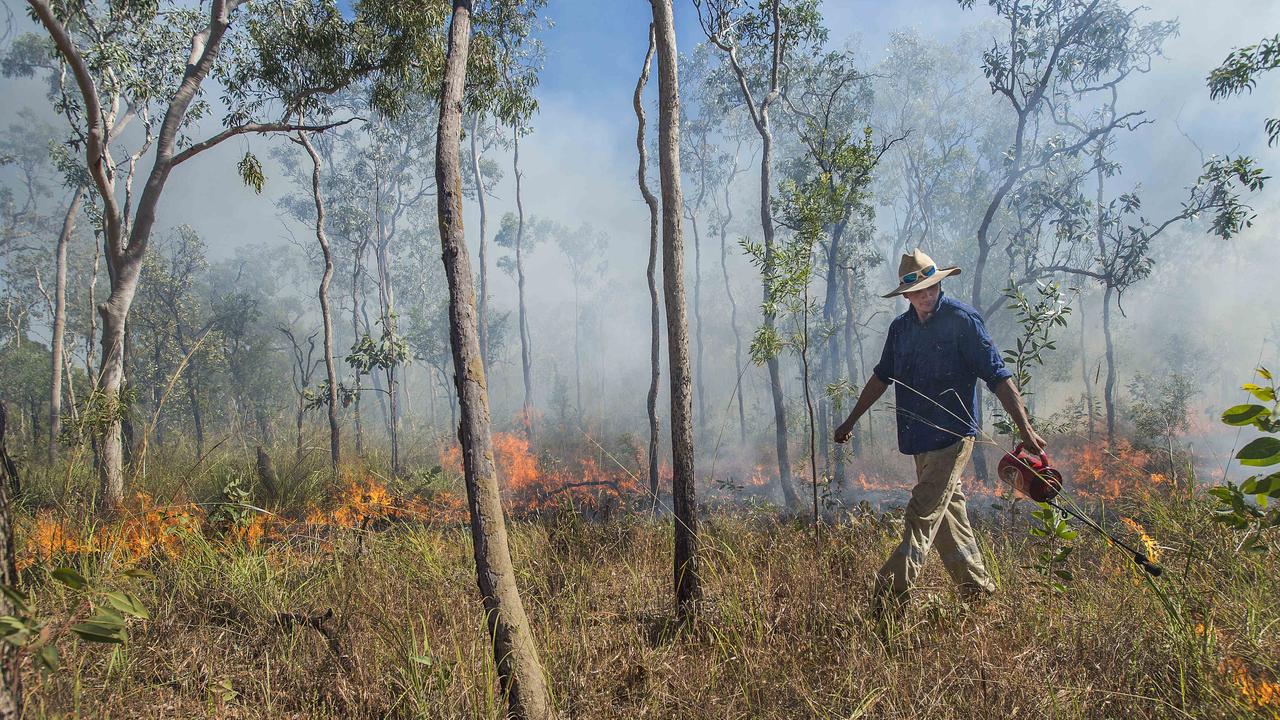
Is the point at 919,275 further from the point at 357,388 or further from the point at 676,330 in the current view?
the point at 357,388

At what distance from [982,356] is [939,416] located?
380 millimetres

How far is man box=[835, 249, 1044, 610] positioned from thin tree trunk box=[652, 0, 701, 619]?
93 centimetres

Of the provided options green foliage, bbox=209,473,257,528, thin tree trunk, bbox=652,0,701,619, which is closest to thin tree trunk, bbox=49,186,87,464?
green foliage, bbox=209,473,257,528

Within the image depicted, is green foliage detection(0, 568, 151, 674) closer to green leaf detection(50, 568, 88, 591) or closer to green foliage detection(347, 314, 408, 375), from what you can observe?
green leaf detection(50, 568, 88, 591)

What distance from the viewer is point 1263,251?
142ft

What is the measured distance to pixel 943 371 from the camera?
3090 millimetres

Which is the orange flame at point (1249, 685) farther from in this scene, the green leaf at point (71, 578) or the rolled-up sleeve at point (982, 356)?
the green leaf at point (71, 578)

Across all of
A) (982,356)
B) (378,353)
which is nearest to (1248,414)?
(982,356)

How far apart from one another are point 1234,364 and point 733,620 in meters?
52.5

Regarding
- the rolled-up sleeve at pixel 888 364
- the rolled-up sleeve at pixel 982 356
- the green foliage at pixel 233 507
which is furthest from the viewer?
the green foliage at pixel 233 507

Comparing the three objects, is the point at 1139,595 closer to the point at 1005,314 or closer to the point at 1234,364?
the point at 1005,314

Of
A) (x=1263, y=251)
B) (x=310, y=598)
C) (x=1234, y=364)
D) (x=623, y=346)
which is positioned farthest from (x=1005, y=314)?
(x=623, y=346)

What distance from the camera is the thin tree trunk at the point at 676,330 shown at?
3.36 meters

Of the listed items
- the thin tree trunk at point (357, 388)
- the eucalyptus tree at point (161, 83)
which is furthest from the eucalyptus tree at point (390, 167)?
the eucalyptus tree at point (161, 83)
